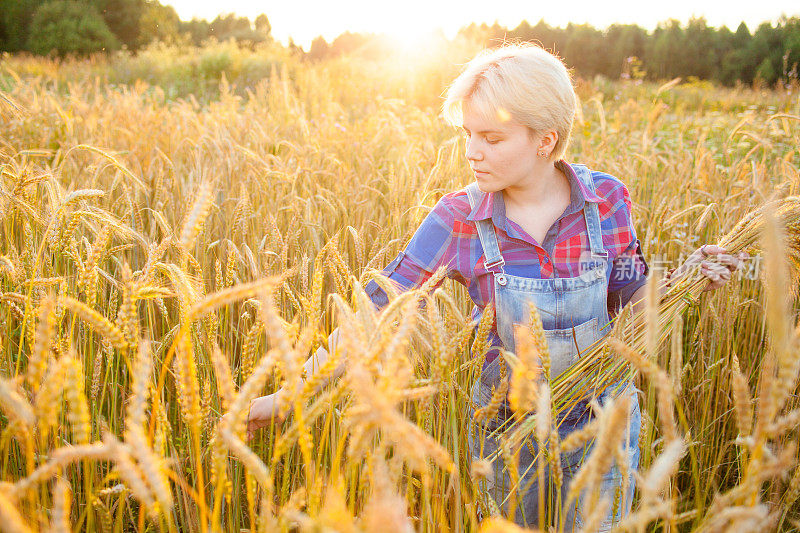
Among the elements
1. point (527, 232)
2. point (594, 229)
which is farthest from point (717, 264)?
point (527, 232)

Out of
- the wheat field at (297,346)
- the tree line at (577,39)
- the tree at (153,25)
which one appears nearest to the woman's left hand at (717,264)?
the wheat field at (297,346)

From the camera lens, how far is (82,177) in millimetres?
2605

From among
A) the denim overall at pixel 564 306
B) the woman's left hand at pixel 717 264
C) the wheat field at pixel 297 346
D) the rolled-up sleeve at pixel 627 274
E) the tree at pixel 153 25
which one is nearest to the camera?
the wheat field at pixel 297 346

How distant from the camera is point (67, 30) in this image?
2244 cm

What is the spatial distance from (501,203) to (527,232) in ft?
0.37

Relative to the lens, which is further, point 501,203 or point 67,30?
point 67,30

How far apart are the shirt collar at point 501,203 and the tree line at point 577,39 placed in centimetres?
1985

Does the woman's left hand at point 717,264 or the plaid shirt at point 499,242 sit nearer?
the woman's left hand at point 717,264

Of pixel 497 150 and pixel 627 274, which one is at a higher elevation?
pixel 497 150

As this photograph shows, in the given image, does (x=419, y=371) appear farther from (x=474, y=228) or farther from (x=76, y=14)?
(x=76, y=14)

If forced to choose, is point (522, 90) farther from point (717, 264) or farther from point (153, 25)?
point (153, 25)

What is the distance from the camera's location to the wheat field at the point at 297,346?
1.80 ft

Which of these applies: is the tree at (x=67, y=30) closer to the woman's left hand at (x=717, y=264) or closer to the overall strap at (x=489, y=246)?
the overall strap at (x=489, y=246)

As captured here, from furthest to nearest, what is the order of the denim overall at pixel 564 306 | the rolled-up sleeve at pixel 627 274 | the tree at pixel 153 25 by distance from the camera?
the tree at pixel 153 25
the rolled-up sleeve at pixel 627 274
the denim overall at pixel 564 306
